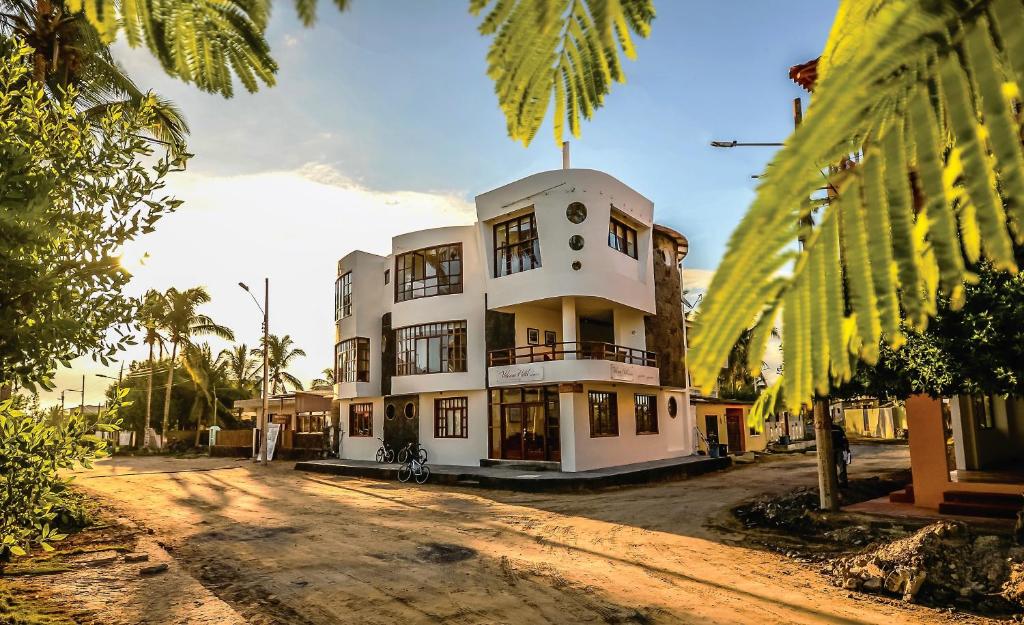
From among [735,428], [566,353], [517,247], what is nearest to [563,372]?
[566,353]

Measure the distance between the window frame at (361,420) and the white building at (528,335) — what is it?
9 centimetres

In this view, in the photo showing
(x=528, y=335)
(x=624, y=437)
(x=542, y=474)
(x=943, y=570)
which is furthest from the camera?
(x=528, y=335)

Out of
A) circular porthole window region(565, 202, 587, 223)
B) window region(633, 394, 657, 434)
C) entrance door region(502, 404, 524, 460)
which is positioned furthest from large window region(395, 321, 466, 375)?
window region(633, 394, 657, 434)

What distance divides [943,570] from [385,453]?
74.3 feet

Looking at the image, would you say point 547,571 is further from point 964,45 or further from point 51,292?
point 964,45

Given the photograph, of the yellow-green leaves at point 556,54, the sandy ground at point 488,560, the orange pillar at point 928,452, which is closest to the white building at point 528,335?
the sandy ground at point 488,560

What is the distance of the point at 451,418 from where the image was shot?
82.2 feet

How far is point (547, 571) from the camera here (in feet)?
27.6

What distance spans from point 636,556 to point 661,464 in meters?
14.2

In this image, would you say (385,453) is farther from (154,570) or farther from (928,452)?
(928,452)

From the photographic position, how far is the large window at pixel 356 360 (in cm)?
2836

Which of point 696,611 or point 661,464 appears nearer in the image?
point 696,611

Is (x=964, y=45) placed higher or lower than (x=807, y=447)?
higher

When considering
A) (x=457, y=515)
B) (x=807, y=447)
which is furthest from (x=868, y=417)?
(x=457, y=515)
